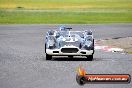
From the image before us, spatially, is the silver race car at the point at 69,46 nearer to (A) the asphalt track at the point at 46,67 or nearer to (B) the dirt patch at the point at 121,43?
(A) the asphalt track at the point at 46,67

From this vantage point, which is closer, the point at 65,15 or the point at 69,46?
the point at 69,46

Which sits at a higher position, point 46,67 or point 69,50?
point 69,50

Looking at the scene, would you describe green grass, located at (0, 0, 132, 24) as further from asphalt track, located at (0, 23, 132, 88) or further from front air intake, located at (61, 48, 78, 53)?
front air intake, located at (61, 48, 78, 53)

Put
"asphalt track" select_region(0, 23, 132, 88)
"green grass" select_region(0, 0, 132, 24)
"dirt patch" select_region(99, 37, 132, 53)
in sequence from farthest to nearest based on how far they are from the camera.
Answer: "green grass" select_region(0, 0, 132, 24) → "dirt patch" select_region(99, 37, 132, 53) → "asphalt track" select_region(0, 23, 132, 88)

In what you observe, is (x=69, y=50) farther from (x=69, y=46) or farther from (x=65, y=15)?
(x=65, y=15)

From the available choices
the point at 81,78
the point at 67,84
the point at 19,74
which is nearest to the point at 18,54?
the point at 19,74

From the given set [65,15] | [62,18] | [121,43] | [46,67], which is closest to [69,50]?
[46,67]

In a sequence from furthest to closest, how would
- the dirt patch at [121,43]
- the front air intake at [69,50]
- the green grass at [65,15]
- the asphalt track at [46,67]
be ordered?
1. the green grass at [65,15]
2. the dirt patch at [121,43]
3. the front air intake at [69,50]
4. the asphalt track at [46,67]

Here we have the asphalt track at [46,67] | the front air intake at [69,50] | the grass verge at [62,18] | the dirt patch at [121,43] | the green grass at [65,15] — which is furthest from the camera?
the green grass at [65,15]

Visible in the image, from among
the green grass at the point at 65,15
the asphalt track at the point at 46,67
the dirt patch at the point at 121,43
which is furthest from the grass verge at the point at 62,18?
the asphalt track at the point at 46,67

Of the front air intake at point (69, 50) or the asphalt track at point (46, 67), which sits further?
the front air intake at point (69, 50)

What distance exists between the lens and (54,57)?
23406 mm

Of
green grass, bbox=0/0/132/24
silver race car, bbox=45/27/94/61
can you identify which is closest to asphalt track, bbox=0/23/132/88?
silver race car, bbox=45/27/94/61

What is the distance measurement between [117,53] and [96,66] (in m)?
6.54
